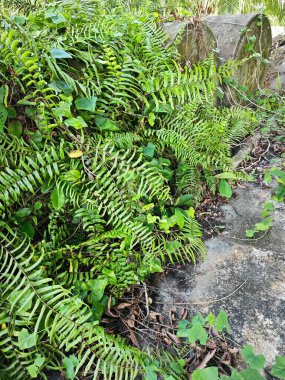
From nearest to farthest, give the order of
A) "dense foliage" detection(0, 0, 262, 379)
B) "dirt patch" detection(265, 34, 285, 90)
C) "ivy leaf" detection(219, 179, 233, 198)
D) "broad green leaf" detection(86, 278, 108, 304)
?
1. "dense foliage" detection(0, 0, 262, 379)
2. "broad green leaf" detection(86, 278, 108, 304)
3. "ivy leaf" detection(219, 179, 233, 198)
4. "dirt patch" detection(265, 34, 285, 90)

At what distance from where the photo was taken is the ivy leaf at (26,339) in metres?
1.35

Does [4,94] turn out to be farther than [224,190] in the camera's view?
No

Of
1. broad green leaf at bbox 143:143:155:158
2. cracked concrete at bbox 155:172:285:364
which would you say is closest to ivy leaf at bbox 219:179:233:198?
cracked concrete at bbox 155:172:285:364

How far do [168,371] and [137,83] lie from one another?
1.95 meters

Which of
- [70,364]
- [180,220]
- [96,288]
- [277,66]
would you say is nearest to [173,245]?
[180,220]

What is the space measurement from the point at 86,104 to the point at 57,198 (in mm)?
653

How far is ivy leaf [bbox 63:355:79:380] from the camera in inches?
55.1

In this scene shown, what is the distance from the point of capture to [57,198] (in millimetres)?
1712

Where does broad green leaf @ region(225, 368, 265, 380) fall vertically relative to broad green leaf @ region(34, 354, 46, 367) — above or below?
above

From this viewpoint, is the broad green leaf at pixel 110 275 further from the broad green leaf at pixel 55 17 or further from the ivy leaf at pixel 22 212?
the broad green leaf at pixel 55 17

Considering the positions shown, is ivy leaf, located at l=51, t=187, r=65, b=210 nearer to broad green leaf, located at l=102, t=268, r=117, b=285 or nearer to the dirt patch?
broad green leaf, located at l=102, t=268, r=117, b=285

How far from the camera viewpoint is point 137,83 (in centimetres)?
216

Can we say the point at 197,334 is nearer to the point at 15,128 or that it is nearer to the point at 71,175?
the point at 71,175

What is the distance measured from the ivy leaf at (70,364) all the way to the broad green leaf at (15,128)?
129cm
